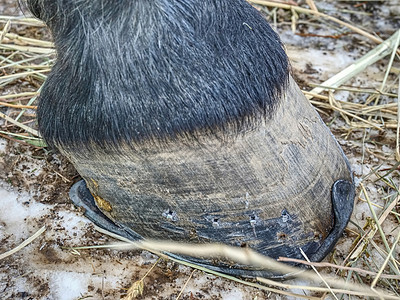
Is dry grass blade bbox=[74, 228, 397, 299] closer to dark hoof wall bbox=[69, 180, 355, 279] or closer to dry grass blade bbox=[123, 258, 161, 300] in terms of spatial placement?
dark hoof wall bbox=[69, 180, 355, 279]

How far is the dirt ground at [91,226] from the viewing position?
1.39 metres

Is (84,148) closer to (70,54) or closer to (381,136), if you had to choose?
(70,54)

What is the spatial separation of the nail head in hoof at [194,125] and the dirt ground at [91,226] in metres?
0.12

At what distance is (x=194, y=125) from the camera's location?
1142 millimetres

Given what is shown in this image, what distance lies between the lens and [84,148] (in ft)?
4.13

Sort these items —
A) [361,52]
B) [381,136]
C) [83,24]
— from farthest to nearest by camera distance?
[361,52] < [381,136] < [83,24]

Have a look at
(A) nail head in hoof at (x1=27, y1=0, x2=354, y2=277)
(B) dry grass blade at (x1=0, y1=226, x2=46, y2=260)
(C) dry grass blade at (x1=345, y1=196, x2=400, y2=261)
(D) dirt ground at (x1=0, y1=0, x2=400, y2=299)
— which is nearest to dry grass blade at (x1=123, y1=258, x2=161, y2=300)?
(D) dirt ground at (x1=0, y1=0, x2=400, y2=299)

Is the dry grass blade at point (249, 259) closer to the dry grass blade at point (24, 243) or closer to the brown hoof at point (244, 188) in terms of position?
the brown hoof at point (244, 188)

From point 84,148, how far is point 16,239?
465 mm

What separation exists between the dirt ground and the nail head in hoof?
12 cm

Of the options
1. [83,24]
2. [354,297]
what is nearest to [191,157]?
[83,24]

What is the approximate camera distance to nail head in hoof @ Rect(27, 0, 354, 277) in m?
1.12

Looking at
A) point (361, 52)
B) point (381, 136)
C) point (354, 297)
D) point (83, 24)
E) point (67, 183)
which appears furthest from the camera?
point (361, 52)

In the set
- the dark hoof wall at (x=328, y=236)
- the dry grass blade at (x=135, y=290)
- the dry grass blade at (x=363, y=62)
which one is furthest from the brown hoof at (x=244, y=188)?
the dry grass blade at (x=363, y=62)
